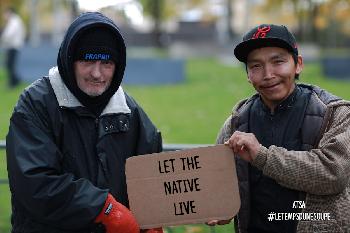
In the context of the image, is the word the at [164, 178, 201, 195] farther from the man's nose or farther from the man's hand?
the man's nose

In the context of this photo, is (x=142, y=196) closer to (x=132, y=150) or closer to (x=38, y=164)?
(x=132, y=150)

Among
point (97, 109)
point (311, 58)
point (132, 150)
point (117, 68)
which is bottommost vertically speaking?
point (311, 58)

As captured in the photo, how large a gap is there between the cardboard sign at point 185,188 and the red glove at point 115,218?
10 centimetres

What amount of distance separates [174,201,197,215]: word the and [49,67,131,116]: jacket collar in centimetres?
51

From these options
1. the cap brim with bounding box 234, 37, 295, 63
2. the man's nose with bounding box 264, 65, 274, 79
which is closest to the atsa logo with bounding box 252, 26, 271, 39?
the cap brim with bounding box 234, 37, 295, 63

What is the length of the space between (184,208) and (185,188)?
3.7 inches

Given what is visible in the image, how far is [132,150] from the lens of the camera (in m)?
2.98

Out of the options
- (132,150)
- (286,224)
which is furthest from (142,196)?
(286,224)

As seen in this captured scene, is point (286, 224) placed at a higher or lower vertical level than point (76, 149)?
lower

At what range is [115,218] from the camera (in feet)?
8.85

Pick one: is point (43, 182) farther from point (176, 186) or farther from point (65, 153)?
point (176, 186)

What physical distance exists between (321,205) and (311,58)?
1147 inches

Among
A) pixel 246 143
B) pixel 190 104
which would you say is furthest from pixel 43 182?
pixel 190 104

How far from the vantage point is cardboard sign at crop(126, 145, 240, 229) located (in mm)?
2844
